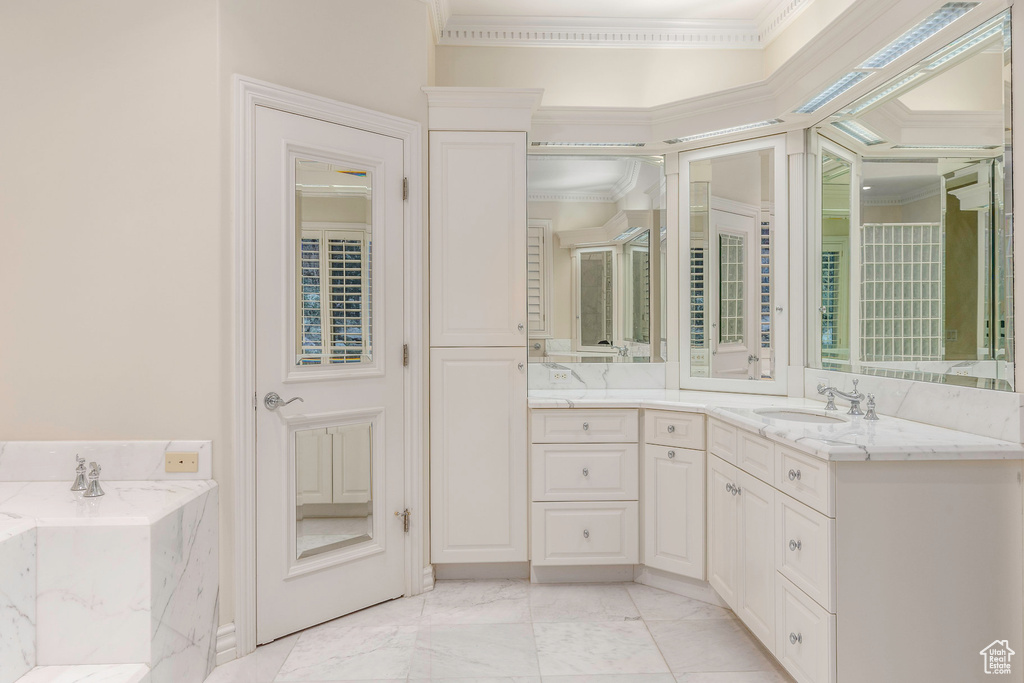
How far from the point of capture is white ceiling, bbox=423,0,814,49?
10.3ft

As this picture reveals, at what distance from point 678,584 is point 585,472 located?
2.20 feet

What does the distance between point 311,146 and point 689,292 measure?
203 cm

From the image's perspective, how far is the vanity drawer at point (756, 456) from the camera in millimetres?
2059

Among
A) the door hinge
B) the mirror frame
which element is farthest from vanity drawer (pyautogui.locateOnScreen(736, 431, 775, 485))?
the door hinge

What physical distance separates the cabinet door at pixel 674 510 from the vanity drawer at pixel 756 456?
35cm

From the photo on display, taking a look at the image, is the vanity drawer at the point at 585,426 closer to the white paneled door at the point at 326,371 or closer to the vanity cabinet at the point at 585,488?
the vanity cabinet at the point at 585,488

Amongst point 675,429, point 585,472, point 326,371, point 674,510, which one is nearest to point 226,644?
point 326,371

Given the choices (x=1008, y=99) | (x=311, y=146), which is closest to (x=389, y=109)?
(x=311, y=146)

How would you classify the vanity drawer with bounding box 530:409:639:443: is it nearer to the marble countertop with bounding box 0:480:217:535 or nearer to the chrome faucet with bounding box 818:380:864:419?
the chrome faucet with bounding box 818:380:864:419

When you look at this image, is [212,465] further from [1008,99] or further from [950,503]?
[1008,99]

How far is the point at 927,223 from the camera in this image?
6.98 ft

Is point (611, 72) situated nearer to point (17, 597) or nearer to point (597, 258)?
point (597, 258)

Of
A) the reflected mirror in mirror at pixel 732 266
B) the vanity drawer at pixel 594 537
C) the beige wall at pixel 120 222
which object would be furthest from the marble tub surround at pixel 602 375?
the beige wall at pixel 120 222

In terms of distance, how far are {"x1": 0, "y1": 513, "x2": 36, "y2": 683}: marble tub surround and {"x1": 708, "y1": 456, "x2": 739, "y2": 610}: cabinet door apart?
237 centimetres
